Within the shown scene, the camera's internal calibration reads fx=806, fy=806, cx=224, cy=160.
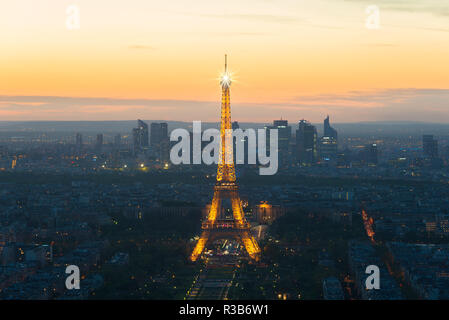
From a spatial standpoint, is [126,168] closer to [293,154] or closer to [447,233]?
[293,154]

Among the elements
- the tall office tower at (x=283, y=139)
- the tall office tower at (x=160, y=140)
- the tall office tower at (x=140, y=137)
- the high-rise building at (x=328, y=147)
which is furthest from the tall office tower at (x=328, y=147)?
the tall office tower at (x=140, y=137)

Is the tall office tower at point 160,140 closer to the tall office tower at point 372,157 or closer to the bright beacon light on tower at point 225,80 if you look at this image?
the tall office tower at point 372,157

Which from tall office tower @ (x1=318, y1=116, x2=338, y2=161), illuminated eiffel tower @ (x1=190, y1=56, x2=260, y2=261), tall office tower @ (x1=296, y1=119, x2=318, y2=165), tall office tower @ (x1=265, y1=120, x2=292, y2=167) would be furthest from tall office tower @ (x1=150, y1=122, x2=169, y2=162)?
illuminated eiffel tower @ (x1=190, y1=56, x2=260, y2=261)
